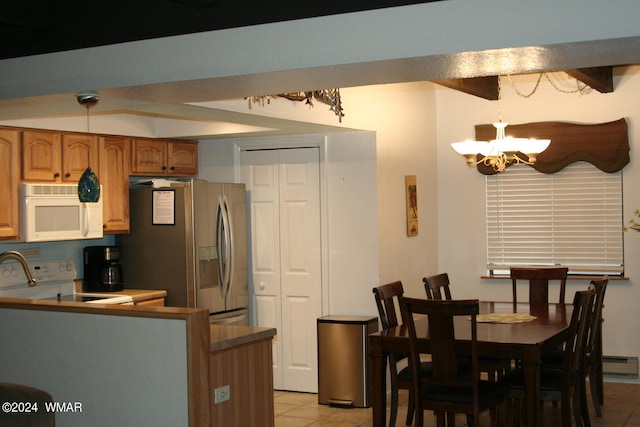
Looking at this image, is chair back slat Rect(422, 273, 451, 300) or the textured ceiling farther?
chair back slat Rect(422, 273, 451, 300)

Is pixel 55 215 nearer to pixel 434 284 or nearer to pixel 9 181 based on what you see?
pixel 9 181

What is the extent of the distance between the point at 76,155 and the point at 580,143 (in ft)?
13.6

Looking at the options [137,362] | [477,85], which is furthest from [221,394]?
[477,85]

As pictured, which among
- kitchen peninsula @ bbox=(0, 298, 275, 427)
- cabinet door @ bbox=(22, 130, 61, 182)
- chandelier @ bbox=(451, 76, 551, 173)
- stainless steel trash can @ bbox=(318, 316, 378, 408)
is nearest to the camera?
kitchen peninsula @ bbox=(0, 298, 275, 427)

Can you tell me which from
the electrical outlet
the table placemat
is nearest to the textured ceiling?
the electrical outlet

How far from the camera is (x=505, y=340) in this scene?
442cm

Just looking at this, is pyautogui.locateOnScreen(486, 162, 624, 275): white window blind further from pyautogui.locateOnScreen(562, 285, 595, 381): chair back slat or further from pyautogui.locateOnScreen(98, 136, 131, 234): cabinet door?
pyautogui.locateOnScreen(98, 136, 131, 234): cabinet door

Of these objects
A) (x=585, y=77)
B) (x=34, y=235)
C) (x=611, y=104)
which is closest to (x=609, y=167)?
(x=611, y=104)

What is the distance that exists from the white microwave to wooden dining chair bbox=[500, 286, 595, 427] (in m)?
3.05

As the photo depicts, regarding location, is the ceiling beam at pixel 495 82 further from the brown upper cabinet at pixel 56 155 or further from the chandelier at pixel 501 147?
the brown upper cabinet at pixel 56 155

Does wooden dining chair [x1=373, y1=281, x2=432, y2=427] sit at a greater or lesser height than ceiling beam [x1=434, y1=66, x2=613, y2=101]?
lesser

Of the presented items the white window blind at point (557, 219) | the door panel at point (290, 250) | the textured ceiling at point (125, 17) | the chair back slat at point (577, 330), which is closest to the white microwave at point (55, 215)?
the door panel at point (290, 250)

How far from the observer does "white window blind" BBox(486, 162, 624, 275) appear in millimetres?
6805

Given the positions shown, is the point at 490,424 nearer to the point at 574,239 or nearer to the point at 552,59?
the point at 574,239
